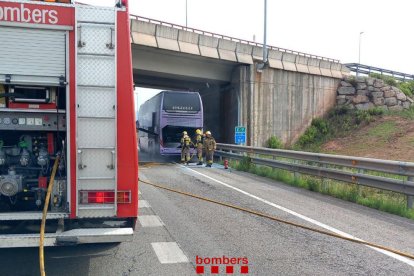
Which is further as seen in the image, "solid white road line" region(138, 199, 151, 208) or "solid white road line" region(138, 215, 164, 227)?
"solid white road line" region(138, 199, 151, 208)

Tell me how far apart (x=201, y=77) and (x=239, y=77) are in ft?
8.61

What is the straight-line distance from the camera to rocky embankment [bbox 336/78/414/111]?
35.6 m

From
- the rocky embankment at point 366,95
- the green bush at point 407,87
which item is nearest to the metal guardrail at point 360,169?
the rocky embankment at point 366,95

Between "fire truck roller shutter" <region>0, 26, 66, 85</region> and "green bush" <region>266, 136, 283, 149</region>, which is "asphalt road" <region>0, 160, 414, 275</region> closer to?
"fire truck roller shutter" <region>0, 26, 66, 85</region>

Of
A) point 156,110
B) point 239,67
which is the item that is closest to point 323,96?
point 239,67

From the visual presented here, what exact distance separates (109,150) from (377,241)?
162 inches

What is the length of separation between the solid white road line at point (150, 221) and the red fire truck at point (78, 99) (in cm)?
214

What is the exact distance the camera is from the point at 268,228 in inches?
270

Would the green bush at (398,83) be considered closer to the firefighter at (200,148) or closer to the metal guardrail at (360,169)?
the firefighter at (200,148)

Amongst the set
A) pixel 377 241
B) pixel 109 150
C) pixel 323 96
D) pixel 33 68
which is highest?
pixel 323 96

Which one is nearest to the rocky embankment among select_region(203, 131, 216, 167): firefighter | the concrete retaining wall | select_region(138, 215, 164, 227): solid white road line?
the concrete retaining wall

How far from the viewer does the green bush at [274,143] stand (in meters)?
29.7

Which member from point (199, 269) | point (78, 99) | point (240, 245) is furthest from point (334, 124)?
point (78, 99)

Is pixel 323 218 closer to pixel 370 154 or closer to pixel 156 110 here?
pixel 156 110
